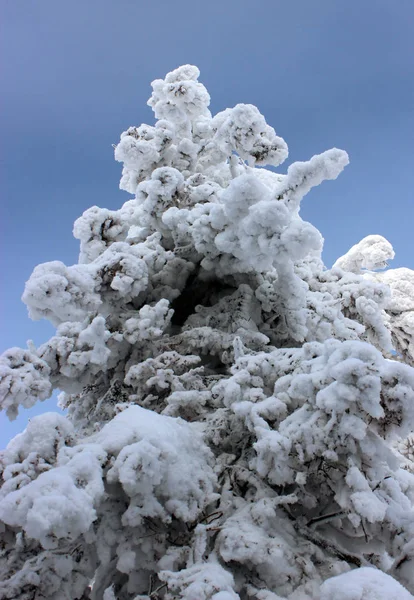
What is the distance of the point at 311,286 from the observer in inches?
273

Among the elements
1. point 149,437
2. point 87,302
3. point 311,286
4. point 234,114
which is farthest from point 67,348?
point 234,114

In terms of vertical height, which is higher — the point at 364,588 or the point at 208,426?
the point at 208,426

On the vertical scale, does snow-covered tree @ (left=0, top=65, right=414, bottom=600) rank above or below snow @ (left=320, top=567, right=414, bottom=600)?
above

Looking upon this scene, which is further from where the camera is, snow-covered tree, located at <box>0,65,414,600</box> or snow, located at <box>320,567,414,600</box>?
snow-covered tree, located at <box>0,65,414,600</box>

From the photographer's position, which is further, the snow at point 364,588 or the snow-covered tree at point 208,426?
the snow-covered tree at point 208,426

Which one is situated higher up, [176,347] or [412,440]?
[176,347]

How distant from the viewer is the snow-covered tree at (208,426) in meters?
2.43

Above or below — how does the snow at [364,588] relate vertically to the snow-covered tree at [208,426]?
below

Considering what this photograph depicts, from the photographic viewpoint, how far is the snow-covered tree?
7.97 feet

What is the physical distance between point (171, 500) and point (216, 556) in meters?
0.42

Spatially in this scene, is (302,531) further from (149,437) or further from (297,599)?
(149,437)

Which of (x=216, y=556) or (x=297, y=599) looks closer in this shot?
(x=297, y=599)

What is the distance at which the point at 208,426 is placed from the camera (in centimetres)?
375

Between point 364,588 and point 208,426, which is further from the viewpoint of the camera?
point 208,426
